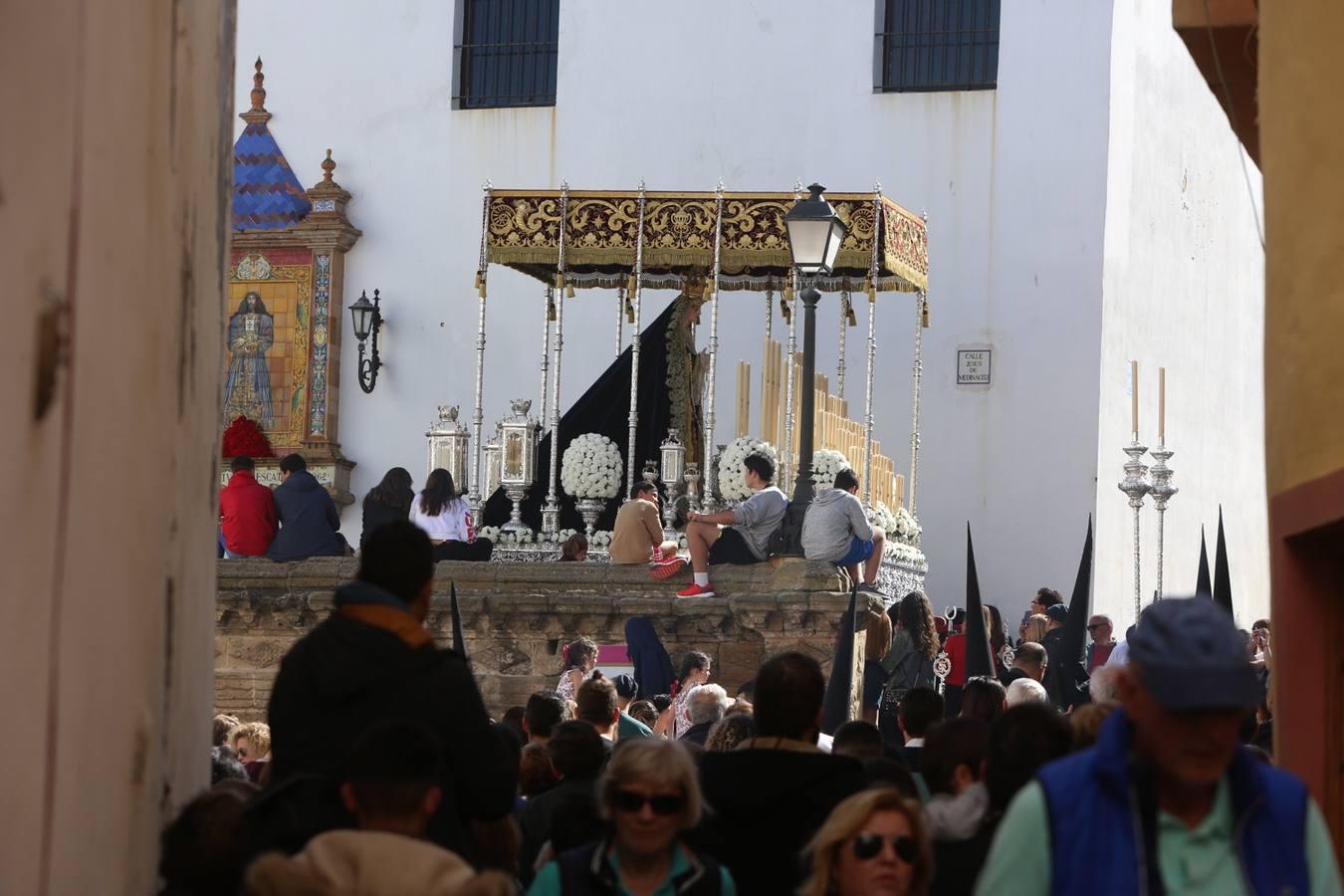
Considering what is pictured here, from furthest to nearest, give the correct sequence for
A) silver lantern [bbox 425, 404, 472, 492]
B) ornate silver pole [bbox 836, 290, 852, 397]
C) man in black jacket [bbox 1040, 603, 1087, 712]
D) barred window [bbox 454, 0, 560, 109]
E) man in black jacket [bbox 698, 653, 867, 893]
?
barred window [bbox 454, 0, 560, 109] → ornate silver pole [bbox 836, 290, 852, 397] → silver lantern [bbox 425, 404, 472, 492] → man in black jacket [bbox 1040, 603, 1087, 712] → man in black jacket [bbox 698, 653, 867, 893]

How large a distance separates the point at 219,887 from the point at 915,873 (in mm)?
1512

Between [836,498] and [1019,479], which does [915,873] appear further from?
[1019,479]

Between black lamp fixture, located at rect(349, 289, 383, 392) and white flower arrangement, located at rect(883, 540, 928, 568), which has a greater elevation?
black lamp fixture, located at rect(349, 289, 383, 392)

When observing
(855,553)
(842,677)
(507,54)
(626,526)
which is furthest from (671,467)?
(842,677)

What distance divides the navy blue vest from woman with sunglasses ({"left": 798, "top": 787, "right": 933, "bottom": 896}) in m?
1.36

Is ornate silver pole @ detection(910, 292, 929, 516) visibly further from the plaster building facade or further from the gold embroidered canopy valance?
the gold embroidered canopy valance

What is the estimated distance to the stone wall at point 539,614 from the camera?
16.0 meters

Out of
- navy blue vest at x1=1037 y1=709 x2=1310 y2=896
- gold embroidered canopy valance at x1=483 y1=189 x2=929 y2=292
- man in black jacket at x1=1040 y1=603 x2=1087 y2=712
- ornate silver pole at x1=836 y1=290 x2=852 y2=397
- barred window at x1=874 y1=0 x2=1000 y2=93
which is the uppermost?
barred window at x1=874 y1=0 x2=1000 y2=93

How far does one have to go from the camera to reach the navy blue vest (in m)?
4.09

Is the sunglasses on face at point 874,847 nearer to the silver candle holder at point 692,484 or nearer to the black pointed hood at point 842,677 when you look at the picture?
the black pointed hood at point 842,677

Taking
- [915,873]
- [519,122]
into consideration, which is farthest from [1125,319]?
[915,873]

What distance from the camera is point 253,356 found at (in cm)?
2583

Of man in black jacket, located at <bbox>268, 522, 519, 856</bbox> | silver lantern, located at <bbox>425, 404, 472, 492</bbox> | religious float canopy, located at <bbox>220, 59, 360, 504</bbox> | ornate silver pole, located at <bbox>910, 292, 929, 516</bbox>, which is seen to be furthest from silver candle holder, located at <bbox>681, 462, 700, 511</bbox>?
man in black jacket, located at <bbox>268, 522, 519, 856</bbox>

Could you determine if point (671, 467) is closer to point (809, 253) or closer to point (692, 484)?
point (692, 484)
